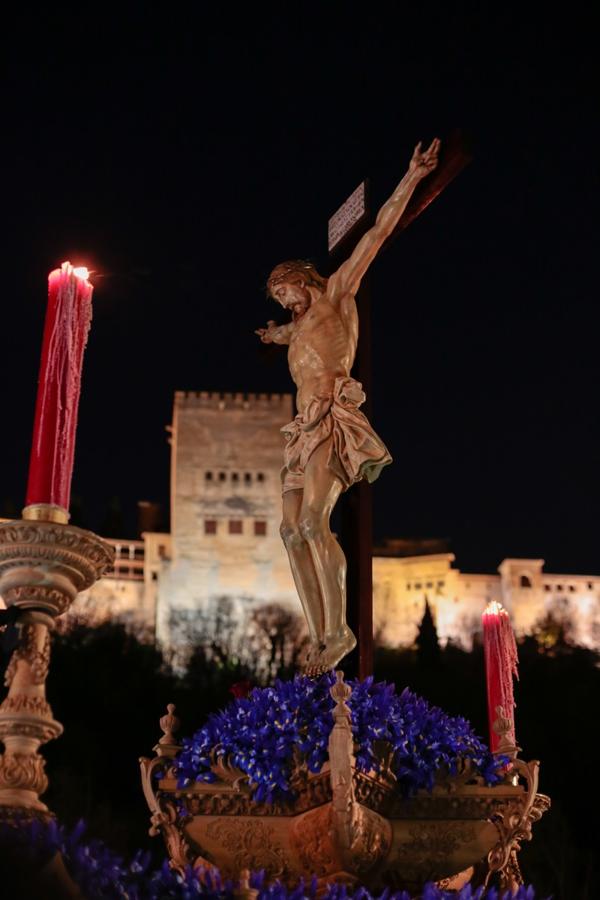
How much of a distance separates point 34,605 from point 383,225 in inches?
155

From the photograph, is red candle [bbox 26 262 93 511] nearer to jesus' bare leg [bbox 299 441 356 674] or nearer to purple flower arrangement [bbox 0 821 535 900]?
purple flower arrangement [bbox 0 821 535 900]

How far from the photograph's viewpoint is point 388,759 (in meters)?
5.48

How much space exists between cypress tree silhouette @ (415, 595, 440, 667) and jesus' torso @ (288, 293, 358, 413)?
5294 cm

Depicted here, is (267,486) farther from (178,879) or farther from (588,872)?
(178,879)

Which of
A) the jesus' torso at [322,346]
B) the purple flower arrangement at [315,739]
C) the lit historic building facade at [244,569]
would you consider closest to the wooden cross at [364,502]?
the jesus' torso at [322,346]

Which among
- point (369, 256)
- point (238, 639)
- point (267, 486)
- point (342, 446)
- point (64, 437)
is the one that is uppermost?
point (267, 486)

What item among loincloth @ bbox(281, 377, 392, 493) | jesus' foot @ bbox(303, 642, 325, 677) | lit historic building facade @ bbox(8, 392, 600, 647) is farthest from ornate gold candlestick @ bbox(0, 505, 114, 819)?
lit historic building facade @ bbox(8, 392, 600, 647)

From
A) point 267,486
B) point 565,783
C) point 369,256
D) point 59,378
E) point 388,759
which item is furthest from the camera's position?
point 267,486

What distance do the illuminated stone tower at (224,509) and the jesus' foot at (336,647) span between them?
205 ft

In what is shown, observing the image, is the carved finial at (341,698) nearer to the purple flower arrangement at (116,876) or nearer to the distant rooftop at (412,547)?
the purple flower arrangement at (116,876)

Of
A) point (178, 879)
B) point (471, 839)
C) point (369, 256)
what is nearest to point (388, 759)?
point (471, 839)

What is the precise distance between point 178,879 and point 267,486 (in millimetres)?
68838

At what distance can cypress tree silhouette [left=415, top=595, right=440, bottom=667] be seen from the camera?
195 feet

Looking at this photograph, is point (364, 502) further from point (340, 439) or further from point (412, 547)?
point (412, 547)
